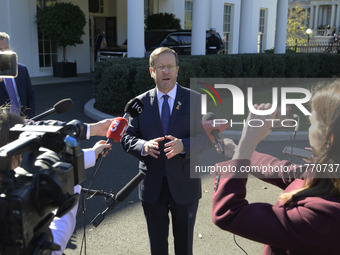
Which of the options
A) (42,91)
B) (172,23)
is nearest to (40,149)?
(42,91)

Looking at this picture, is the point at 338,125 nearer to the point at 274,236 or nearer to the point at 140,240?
the point at 274,236

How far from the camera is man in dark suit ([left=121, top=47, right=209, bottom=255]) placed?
9.36ft

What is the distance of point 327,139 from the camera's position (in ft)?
4.64

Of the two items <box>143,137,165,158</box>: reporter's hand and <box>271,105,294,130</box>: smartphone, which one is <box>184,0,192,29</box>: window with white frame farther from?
<box>271,105,294,130</box>: smartphone

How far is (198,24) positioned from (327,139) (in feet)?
40.0

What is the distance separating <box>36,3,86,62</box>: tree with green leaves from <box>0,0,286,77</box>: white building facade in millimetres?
830

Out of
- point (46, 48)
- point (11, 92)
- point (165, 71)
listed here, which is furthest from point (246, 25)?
point (165, 71)

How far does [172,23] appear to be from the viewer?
67.8 ft

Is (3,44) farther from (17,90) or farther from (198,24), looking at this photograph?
(198,24)

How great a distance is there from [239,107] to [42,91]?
23.3 ft

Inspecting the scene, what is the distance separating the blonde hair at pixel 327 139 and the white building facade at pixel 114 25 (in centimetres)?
1021

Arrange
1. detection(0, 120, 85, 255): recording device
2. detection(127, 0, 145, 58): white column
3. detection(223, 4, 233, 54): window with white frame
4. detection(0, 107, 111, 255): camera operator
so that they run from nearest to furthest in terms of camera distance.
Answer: detection(0, 120, 85, 255): recording device → detection(0, 107, 111, 255): camera operator → detection(127, 0, 145, 58): white column → detection(223, 4, 233, 54): window with white frame

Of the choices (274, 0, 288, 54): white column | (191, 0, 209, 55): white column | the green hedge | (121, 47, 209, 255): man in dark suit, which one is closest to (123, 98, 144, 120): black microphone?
(121, 47, 209, 255): man in dark suit

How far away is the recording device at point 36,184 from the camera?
1.14m
